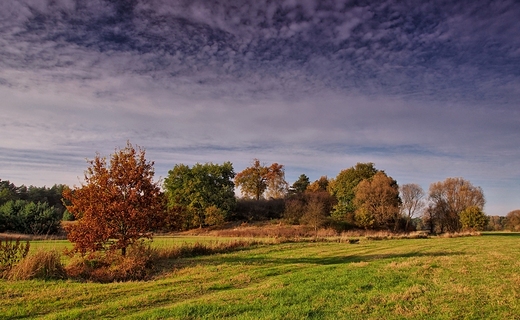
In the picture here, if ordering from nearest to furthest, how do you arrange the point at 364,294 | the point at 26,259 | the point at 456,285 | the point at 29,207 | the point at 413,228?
the point at 364,294, the point at 456,285, the point at 26,259, the point at 29,207, the point at 413,228

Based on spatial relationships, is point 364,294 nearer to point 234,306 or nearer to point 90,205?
point 234,306

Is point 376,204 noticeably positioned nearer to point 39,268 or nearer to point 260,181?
point 260,181

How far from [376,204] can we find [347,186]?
8.94 m

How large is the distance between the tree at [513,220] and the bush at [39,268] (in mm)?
100147

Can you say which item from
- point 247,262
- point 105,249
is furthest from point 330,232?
point 105,249

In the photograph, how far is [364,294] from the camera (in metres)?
9.10

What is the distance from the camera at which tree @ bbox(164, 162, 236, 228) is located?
58562 mm

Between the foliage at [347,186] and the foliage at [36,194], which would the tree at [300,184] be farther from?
the foliage at [36,194]

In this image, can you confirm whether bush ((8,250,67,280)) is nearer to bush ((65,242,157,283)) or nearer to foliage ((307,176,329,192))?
bush ((65,242,157,283))

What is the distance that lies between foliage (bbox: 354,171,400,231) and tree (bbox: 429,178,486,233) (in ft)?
58.5

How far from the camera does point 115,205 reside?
15.0 m

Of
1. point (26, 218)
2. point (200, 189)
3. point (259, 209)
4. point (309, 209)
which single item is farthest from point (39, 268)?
point (259, 209)

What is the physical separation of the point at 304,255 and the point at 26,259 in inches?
548

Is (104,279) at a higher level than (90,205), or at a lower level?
lower
